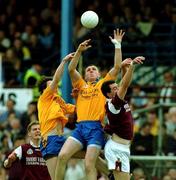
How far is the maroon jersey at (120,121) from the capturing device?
657 inches

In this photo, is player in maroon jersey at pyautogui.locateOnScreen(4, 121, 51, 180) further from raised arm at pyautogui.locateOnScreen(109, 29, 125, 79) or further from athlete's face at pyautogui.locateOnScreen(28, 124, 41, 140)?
raised arm at pyautogui.locateOnScreen(109, 29, 125, 79)

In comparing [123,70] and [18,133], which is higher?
[123,70]

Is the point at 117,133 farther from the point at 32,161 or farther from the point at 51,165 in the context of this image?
the point at 32,161

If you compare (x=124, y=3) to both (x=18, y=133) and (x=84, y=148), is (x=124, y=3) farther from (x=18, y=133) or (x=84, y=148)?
(x=84, y=148)

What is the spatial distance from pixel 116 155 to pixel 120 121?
53 cm

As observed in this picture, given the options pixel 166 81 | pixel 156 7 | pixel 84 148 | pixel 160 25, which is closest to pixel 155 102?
pixel 166 81

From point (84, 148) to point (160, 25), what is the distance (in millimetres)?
9542

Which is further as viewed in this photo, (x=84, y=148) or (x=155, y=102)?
(x=155, y=102)

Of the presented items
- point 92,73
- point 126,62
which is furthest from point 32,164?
point 126,62

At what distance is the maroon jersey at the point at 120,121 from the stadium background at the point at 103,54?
2.96 meters

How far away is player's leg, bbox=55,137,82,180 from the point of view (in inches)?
671

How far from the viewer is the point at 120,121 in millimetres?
16812

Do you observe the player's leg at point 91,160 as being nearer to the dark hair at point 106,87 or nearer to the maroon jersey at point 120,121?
the maroon jersey at point 120,121

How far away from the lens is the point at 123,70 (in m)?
17.4
